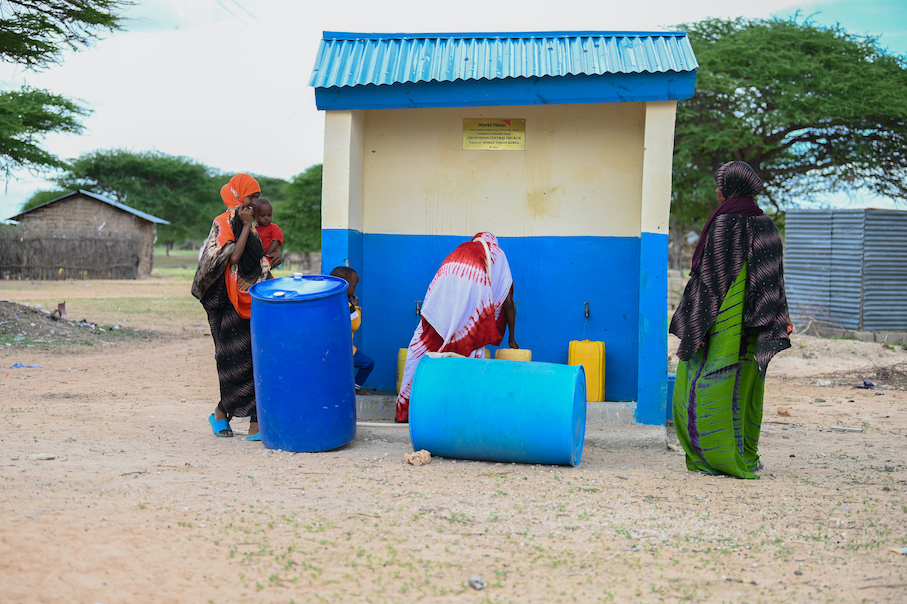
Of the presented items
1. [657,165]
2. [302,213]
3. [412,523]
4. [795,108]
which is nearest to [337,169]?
[657,165]

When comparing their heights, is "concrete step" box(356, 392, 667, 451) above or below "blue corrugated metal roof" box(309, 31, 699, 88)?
below

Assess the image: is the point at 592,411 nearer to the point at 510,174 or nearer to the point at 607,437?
the point at 607,437

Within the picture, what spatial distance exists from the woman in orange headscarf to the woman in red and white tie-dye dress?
3.74 feet

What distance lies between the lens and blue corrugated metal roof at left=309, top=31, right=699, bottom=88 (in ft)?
17.5

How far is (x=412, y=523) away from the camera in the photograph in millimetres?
3211

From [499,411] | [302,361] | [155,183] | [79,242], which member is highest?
[155,183]

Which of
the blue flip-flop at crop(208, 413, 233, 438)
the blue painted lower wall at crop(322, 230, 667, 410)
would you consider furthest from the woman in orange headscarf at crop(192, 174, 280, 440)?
the blue painted lower wall at crop(322, 230, 667, 410)

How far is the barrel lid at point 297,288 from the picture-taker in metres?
4.25

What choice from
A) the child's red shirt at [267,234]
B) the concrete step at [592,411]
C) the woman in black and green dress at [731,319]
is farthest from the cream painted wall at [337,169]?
the woman in black and green dress at [731,319]

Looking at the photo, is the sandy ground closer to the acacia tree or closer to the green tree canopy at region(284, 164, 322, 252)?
the acacia tree

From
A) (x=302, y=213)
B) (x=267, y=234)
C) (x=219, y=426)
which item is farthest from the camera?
(x=302, y=213)

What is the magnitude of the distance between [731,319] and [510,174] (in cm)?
244

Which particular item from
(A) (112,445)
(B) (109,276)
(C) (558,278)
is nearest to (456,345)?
(C) (558,278)

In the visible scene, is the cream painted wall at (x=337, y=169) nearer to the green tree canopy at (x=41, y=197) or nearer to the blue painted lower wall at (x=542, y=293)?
the blue painted lower wall at (x=542, y=293)
